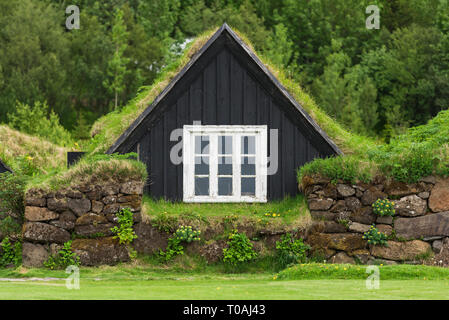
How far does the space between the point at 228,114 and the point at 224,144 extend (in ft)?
2.46

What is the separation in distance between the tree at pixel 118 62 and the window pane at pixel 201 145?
37218 millimetres

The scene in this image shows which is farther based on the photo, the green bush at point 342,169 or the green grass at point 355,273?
the green bush at point 342,169

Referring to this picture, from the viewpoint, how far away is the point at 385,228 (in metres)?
17.8

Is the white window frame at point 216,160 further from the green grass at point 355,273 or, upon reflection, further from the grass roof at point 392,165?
the green grass at point 355,273

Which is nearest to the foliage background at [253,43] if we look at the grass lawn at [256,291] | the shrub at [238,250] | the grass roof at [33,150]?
the grass roof at [33,150]

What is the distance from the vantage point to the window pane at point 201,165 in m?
19.2

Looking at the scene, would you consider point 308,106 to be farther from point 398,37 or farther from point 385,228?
point 398,37

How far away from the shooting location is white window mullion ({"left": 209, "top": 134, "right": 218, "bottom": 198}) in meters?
19.1

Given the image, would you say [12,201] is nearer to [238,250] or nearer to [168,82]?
[168,82]

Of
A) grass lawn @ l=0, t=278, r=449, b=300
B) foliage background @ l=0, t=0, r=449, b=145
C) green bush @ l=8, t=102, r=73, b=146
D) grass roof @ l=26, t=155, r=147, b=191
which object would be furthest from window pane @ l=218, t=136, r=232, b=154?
foliage background @ l=0, t=0, r=449, b=145

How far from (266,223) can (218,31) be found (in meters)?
4.74

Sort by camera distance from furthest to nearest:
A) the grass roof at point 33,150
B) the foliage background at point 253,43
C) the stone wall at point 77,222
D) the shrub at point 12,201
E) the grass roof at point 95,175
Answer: the foliage background at point 253,43 < the grass roof at point 33,150 < the shrub at point 12,201 < the grass roof at point 95,175 < the stone wall at point 77,222

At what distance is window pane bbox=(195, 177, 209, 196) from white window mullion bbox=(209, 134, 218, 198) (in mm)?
107

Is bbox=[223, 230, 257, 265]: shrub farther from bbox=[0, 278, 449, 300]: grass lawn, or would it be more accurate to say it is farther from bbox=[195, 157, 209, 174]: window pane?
bbox=[0, 278, 449, 300]: grass lawn
